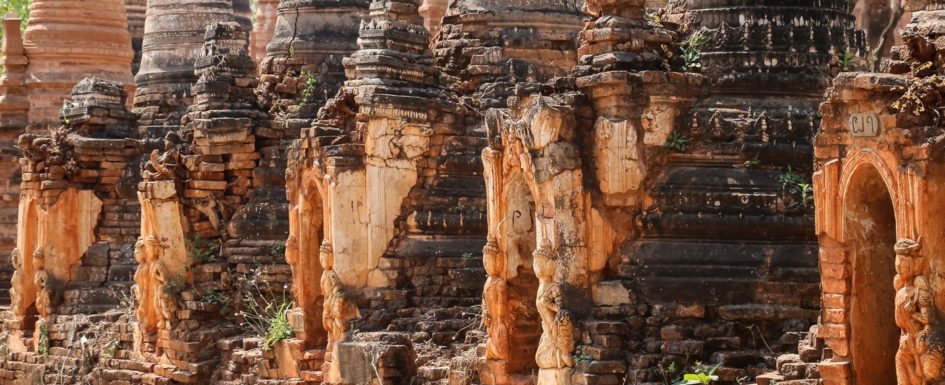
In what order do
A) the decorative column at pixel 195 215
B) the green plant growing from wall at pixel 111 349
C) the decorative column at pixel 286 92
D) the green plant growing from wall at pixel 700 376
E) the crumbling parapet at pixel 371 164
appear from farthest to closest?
the green plant growing from wall at pixel 111 349, the decorative column at pixel 195 215, the decorative column at pixel 286 92, the crumbling parapet at pixel 371 164, the green plant growing from wall at pixel 700 376

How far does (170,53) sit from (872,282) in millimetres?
15088

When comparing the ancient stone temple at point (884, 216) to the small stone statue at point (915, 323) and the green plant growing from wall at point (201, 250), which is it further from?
the green plant growing from wall at point (201, 250)

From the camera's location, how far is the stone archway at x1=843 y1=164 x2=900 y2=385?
1441 centimetres

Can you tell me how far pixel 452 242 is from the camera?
66.3ft

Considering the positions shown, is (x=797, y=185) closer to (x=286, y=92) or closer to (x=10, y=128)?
(x=286, y=92)

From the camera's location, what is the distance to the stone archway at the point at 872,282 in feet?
47.3

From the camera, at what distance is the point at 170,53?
2820cm

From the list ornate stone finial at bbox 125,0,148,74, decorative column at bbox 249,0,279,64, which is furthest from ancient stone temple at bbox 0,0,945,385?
ornate stone finial at bbox 125,0,148,74

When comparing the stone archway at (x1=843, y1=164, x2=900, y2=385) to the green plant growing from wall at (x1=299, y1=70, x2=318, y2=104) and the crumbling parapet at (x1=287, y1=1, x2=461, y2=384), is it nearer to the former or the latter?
the crumbling parapet at (x1=287, y1=1, x2=461, y2=384)

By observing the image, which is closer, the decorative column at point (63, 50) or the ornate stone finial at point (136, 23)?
the decorative column at point (63, 50)

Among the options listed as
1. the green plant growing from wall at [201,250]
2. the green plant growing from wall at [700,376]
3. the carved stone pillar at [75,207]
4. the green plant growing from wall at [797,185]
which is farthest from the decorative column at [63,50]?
the green plant growing from wall at [700,376]

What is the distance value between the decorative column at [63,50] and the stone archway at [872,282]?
1646cm

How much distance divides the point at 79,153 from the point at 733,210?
10.9 meters

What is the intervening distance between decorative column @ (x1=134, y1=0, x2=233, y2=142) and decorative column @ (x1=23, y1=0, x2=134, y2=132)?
2.83 feet
